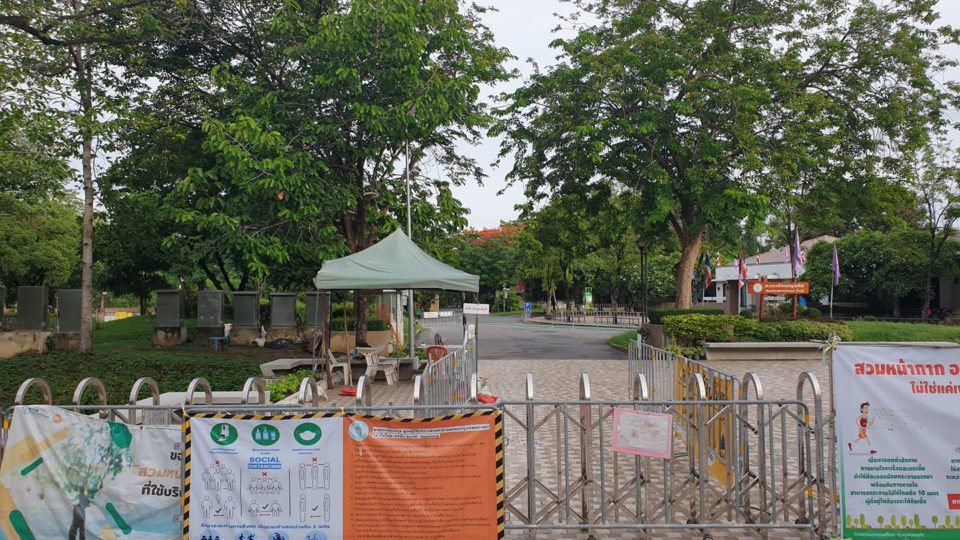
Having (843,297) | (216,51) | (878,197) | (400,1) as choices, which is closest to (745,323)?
(878,197)

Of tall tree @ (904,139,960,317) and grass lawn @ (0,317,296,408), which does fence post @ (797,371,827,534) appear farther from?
tall tree @ (904,139,960,317)

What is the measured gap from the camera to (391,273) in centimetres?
1203

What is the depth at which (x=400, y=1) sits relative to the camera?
15.2 metres

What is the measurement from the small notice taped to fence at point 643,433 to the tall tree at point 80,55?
1077 cm

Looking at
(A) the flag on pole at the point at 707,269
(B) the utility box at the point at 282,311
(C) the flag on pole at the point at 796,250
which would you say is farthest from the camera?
(A) the flag on pole at the point at 707,269

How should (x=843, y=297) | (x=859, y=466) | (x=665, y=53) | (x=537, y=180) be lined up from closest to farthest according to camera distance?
(x=859, y=466), (x=665, y=53), (x=537, y=180), (x=843, y=297)

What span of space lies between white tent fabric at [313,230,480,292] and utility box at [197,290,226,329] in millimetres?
11126

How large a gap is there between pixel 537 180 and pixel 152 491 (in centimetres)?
1944

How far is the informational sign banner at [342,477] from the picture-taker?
502 centimetres

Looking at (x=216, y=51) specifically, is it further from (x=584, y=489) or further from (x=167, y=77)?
(x=584, y=489)

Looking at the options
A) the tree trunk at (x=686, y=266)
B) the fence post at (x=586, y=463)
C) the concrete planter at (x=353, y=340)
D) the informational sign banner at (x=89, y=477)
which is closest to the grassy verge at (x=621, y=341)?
the tree trunk at (x=686, y=266)

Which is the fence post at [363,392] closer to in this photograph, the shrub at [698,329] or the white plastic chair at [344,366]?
the white plastic chair at [344,366]

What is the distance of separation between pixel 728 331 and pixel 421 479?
55.3ft

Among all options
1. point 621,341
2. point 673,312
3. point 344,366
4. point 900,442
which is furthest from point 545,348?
point 900,442
